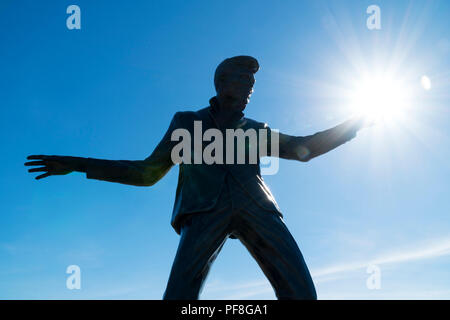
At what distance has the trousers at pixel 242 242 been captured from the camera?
409 cm

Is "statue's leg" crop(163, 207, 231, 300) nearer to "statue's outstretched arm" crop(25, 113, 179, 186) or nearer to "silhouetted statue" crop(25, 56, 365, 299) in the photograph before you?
"silhouetted statue" crop(25, 56, 365, 299)

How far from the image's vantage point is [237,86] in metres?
5.23

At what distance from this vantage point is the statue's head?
523cm

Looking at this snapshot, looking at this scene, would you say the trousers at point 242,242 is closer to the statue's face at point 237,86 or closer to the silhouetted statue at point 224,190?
the silhouetted statue at point 224,190

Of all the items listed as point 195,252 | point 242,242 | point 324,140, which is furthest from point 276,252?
point 324,140

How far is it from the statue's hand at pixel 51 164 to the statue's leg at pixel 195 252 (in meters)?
1.49

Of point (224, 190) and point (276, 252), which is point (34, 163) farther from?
point (276, 252)

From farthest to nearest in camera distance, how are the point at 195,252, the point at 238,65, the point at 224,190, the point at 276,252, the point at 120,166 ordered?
the point at 238,65
the point at 120,166
the point at 224,190
the point at 276,252
the point at 195,252

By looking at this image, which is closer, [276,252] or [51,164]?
[276,252]

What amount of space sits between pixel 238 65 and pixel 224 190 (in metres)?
1.66

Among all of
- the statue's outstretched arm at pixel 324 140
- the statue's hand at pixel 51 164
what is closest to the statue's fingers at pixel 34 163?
the statue's hand at pixel 51 164

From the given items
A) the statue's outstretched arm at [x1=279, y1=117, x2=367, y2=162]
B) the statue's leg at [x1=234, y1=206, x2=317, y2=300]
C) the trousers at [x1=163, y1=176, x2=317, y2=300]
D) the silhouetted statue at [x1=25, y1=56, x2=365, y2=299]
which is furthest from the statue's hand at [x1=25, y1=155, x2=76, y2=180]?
the statue's outstretched arm at [x1=279, y1=117, x2=367, y2=162]

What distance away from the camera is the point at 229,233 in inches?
182
